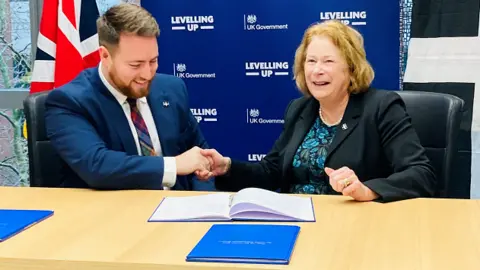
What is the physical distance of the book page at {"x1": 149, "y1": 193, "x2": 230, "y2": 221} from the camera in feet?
6.06

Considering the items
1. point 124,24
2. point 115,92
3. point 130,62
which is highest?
point 124,24

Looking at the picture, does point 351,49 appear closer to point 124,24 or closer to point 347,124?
point 347,124

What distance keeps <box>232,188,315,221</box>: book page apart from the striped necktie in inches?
26.3

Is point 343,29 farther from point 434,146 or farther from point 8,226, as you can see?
point 8,226

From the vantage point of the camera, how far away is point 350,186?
77.9 inches

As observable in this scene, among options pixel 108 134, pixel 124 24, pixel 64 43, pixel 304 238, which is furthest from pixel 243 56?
pixel 304 238

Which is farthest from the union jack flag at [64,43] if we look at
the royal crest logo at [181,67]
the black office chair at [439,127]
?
the black office chair at [439,127]

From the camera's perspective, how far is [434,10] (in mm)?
3318

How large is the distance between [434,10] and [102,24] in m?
1.76

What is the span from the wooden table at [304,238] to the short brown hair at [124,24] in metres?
0.70

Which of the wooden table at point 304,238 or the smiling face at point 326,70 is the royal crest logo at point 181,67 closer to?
the smiling face at point 326,70

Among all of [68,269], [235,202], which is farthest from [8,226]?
[235,202]

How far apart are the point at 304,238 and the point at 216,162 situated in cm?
96

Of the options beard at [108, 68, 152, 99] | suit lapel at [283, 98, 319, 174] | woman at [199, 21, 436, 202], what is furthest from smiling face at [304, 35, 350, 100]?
beard at [108, 68, 152, 99]
